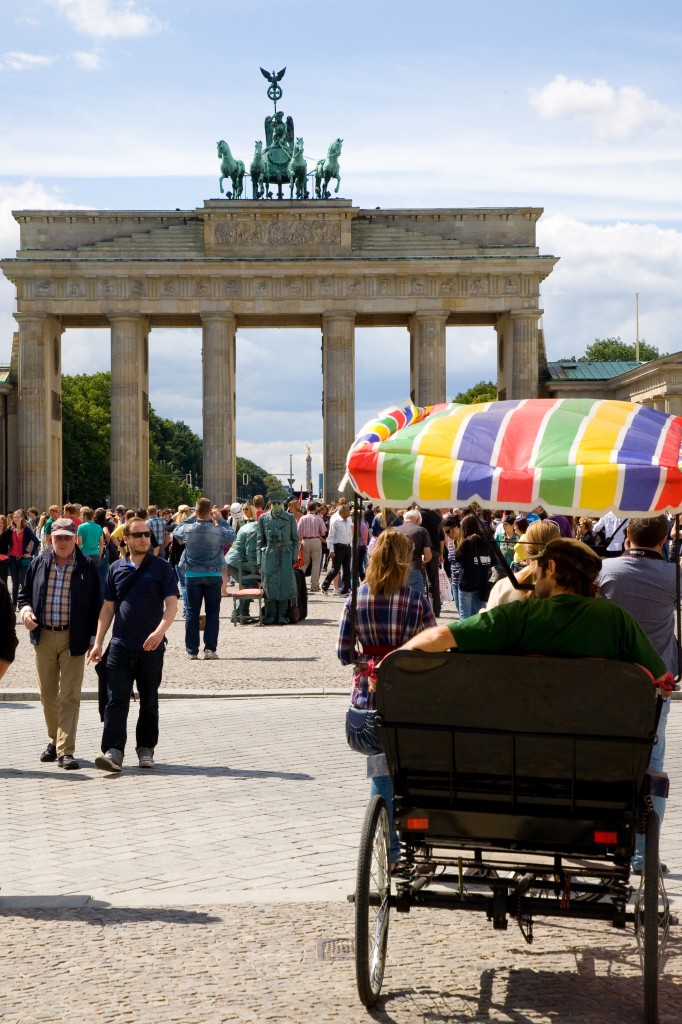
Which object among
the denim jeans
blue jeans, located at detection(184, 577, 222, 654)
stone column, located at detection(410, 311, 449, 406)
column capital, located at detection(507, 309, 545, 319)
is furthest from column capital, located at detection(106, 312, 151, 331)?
the denim jeans

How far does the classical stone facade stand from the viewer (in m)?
67.2

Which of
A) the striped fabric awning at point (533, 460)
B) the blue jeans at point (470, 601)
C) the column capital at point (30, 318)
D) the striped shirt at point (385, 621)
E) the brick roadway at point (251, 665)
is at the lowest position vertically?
the brick roadway at point (251, 665)

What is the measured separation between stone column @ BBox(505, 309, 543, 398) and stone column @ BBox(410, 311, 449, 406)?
313 centimetres

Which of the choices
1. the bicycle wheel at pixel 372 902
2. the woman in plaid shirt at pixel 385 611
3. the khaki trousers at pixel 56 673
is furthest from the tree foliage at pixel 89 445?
the bicycle wheel at pixel 372 902

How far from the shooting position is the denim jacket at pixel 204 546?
62.6ft

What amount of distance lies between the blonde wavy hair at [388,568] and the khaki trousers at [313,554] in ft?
80.4

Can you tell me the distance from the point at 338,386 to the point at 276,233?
7.58 m

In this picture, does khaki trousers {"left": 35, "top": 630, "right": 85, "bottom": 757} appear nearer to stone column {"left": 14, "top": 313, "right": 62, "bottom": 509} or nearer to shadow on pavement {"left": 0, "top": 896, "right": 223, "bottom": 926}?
shadow on pavement {"left": 0, "top": 896, "right": 223, "bottom": 926}

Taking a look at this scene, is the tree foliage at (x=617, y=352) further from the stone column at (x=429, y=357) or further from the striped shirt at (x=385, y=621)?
the striped shirt at (x=385, y=621)

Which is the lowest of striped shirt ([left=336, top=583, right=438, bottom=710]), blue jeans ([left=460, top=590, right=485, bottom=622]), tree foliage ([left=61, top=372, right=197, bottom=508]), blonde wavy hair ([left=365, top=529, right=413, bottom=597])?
blue jeans ([left=460, top=590, right=485, bottom=622])

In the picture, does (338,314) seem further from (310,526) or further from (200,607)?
(200,607)

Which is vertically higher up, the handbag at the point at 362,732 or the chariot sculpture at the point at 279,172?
the chariot sculpture at the point at 279,172

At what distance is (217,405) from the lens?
68062 millimetres

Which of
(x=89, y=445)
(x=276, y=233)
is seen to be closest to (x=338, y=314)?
(x=276, y=233)
